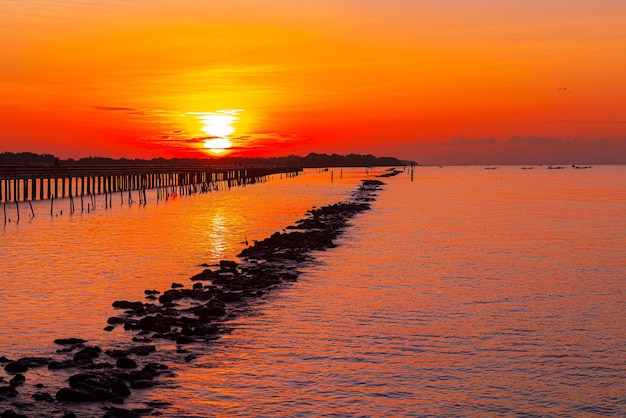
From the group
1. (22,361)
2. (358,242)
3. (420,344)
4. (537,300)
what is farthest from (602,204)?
(22,361)

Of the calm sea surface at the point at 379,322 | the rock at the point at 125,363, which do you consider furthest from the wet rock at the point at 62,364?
the calm sea surface at the point at 379,322

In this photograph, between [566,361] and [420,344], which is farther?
[420,344]

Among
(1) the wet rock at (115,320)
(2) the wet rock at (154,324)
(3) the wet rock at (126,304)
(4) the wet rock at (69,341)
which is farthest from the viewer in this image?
(3) the wet rock at (126,304)

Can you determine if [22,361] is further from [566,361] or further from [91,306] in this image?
[566,361]

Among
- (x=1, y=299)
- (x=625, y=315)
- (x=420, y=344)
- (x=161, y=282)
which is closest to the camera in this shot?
(x=420, y=344)

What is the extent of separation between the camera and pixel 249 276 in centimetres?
2506

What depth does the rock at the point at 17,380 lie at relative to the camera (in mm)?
12422

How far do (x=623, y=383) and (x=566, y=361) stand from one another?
1.56 m

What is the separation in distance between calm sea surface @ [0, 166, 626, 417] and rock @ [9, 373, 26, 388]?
7.36 feet

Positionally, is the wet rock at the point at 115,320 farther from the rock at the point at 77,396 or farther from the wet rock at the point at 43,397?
the rock at the point at 77,396

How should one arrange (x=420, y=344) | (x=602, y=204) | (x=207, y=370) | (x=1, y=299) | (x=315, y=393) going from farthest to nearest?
(x=602, y=204) → (x=1, y=299) → (x=420, y=344) → (x=207, y=370) → (x=315, y=393)

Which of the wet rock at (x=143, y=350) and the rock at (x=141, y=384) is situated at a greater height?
the wet rock at (x=143, y=350)

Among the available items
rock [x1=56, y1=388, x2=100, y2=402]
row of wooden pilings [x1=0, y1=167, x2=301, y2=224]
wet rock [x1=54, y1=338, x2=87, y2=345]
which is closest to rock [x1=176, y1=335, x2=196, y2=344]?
wet rock [x1=54, y1=338, x2=87, y2=345]

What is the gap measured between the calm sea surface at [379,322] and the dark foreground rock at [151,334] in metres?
0.43
